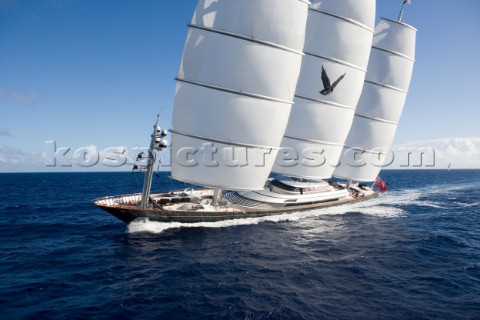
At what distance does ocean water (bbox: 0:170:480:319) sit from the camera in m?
15.2

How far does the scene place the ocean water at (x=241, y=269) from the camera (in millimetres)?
15180

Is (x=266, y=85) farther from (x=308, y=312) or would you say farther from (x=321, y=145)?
(x=308, y=312)

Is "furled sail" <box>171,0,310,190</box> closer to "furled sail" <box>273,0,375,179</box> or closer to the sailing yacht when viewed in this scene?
the sailing yacht

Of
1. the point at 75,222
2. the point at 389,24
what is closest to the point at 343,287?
the point at 75,222

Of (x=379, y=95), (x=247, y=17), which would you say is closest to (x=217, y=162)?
(x=247, y=17)

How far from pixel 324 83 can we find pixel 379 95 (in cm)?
1248

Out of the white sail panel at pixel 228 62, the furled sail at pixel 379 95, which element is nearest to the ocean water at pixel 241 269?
the furled sail at pixel 379 95

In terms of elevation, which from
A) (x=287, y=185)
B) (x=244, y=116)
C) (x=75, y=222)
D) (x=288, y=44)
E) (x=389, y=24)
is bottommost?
(x=75, y=222)

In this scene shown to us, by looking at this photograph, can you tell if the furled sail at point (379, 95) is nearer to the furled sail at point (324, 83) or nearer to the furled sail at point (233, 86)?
the furled sail at point (324, 83)

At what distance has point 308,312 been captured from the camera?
14969 millimetres

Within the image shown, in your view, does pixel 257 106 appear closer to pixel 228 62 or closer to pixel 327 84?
pixel 228 62

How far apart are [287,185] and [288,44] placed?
1717cm

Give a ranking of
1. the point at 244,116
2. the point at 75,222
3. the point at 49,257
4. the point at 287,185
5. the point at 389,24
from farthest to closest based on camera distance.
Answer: the point at 389,24 → the point at 287,185 → the point at 75,222 → the point at 244,116 → the point at 49,257

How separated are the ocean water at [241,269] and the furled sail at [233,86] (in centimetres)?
700
